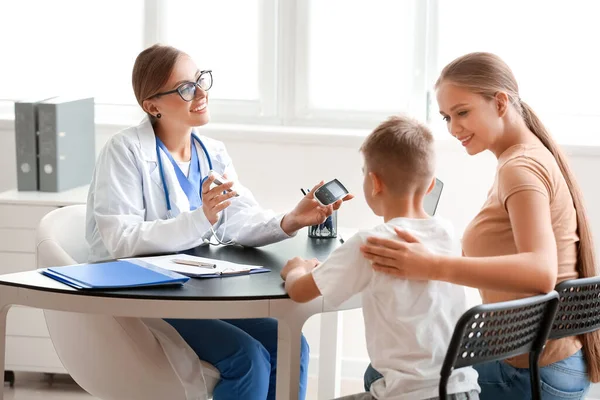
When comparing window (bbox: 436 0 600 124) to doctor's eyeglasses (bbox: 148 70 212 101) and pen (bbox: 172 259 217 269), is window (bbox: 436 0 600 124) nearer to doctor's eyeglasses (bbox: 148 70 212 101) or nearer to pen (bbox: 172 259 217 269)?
doctor's eyeglasses (bbox: 148 70 212 101)

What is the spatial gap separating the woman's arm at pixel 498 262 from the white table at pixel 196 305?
0.26 metres

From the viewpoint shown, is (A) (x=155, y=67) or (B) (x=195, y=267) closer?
(B) (x=195, y=267)

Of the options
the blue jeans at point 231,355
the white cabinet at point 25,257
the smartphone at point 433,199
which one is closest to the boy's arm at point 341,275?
the blue jeans at point 231,355

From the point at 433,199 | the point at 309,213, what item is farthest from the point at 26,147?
the point at 433,199

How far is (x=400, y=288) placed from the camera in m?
1.93

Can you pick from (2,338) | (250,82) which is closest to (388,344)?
(2,338)

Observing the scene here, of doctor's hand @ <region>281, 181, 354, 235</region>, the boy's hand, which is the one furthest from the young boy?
doctor's hand @ <region>281, 181, 354, 235</region>

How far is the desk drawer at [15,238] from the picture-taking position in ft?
11.6

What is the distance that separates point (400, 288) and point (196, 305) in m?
0.45

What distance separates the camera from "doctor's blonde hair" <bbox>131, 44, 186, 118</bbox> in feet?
8.90

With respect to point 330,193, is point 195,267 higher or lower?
lower

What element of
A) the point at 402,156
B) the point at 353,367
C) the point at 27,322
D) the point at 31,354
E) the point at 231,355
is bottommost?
the point at 353,367

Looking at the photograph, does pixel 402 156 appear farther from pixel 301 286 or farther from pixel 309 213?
pixel 309 213

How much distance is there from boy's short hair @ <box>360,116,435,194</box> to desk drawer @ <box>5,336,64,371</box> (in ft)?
6.79
